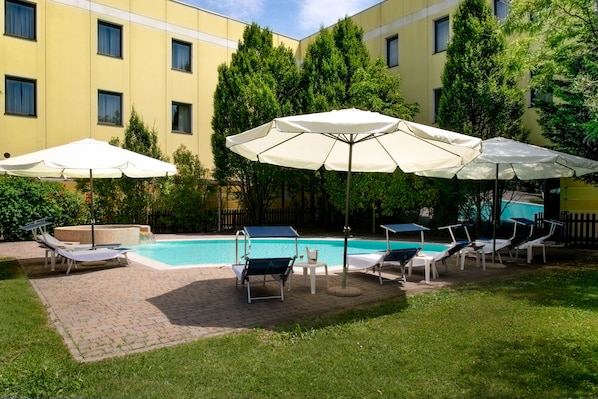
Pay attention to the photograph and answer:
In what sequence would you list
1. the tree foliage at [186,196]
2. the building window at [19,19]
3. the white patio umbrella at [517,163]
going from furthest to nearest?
the tree foliage at [186,196]
the building window at [19,19]
the white patio umbrella at [517,163]

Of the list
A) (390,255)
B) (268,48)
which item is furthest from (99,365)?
(268,48)

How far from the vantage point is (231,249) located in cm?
1477

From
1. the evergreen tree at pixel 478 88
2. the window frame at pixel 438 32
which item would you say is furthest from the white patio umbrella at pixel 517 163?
the window frame at pixel 438 32

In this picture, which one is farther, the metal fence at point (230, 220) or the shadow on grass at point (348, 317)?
the metal fence at point (230, 220)

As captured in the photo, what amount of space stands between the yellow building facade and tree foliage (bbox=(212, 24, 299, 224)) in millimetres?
3358

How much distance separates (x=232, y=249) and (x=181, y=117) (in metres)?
10.4

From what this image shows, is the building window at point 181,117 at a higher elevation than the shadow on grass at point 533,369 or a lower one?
higher

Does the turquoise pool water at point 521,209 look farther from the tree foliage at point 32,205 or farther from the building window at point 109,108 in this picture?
the building window at point 109,108

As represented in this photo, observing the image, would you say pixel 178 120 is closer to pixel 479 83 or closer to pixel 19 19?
pixel 19 19

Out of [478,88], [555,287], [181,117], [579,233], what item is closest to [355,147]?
[555,287]

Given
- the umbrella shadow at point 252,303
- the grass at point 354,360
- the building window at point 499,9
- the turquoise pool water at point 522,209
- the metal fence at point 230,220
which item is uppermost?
the building window at point 499,9

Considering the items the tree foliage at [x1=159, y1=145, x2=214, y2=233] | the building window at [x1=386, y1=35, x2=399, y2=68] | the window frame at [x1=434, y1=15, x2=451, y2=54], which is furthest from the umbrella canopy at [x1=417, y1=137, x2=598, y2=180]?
the building window at [x1=386, y1=35, x2=399, y2=68]

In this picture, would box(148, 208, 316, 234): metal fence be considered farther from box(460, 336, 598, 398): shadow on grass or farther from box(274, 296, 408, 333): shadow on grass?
box(460, 336, 598, 398): shadow on grass

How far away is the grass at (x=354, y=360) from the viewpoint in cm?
369
